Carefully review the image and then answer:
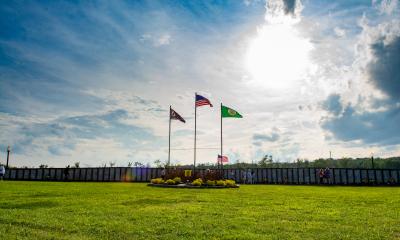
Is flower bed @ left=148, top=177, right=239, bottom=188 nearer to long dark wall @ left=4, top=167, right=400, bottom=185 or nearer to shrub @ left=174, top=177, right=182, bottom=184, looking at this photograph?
shrub @ left=174, top=177, right=182, bottom=184

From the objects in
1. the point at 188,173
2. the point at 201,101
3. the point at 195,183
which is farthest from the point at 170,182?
the point at 201,101

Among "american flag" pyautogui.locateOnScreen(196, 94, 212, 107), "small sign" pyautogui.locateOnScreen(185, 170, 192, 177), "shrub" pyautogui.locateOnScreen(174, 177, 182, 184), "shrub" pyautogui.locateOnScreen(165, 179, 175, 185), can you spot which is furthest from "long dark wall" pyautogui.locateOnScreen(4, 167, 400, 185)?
"shrub" pyautogui.locateOnScreen(165, 179, 175, 185)

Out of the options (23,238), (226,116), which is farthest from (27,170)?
(23,238)

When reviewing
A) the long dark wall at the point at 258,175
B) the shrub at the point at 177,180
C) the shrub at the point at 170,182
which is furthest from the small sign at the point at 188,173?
the long dark wall at the point at 258,175

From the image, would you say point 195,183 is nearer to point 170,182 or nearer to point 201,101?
point 170,182

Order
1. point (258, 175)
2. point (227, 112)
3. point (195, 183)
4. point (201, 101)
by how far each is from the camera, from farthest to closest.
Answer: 1. point (258, 175)
2. point (201, 101)
3. point (227, 112)
4. point (195, 183)

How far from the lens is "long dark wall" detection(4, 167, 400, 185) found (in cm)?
4588

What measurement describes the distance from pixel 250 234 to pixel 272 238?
0.56m

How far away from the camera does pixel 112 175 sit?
52.3 meters

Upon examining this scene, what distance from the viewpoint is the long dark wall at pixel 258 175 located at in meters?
45.9

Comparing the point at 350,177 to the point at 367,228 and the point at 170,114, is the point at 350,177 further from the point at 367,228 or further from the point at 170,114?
the point at 367,228

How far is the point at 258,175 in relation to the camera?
49625 millimetres

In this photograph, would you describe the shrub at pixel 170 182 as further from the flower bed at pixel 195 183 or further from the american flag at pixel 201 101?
the american flag at pixel 201 101

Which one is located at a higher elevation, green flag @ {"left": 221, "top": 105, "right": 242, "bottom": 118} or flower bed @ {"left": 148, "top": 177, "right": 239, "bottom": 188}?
green flag @ {"left": 221, "top": 105, "right": 242, "bottom": 118}
